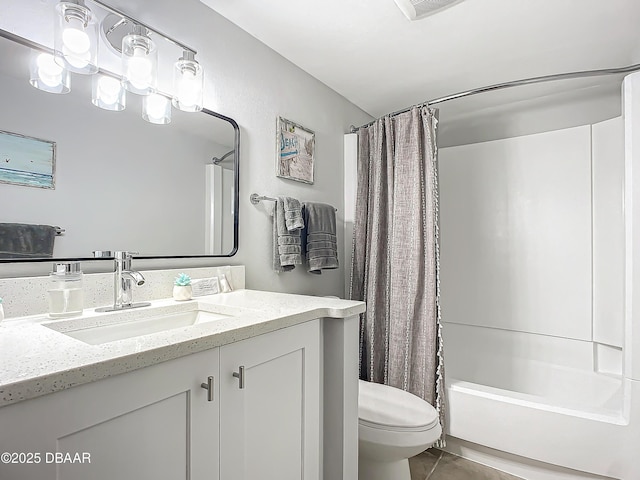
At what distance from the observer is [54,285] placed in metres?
1.02

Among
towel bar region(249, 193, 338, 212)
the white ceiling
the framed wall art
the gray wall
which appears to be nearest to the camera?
the gray wall

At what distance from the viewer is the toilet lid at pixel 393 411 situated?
145cm

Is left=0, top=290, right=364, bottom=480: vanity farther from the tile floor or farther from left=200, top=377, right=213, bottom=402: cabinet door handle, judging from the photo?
the tile floor

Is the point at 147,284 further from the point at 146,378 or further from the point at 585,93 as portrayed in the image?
the point at 585,93

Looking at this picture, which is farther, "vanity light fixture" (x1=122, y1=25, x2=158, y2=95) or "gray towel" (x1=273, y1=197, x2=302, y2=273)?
"gray towel" (x1=273, y1=197, x2=302, y2=273)

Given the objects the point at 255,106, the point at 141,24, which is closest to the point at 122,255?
the point at 141,24

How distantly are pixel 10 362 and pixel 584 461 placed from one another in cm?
219

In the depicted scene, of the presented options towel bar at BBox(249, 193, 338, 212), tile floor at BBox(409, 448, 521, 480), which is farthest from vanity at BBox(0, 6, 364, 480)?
tile floor at BBox(409, 448, 521, 480)

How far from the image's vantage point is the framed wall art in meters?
1.97

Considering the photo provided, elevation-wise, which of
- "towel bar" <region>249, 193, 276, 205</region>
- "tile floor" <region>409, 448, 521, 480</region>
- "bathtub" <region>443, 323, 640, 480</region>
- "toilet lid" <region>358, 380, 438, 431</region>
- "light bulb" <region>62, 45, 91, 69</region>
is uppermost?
"light bulb" <region>62, 45, 91, 69</region>

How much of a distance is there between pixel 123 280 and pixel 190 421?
0.58m

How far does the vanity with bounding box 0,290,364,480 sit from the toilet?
0.76ft

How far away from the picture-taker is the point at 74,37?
1.09 meters

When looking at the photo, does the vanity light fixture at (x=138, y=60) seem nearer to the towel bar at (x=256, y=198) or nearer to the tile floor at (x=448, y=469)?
the towel bar at (x=256, y=198)
